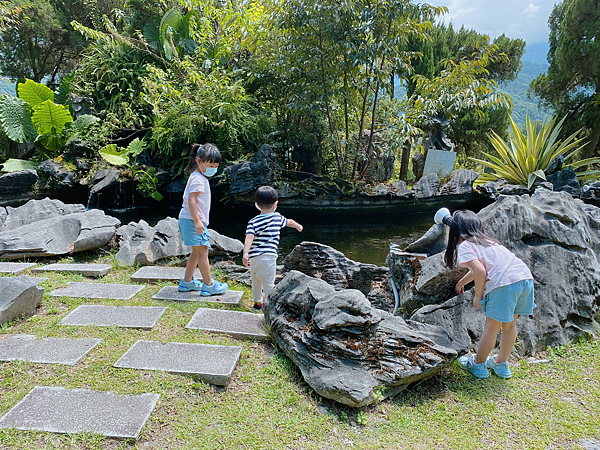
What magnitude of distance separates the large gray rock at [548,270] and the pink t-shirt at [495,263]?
572 millimetres

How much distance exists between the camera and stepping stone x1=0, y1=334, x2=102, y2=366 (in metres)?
2.63

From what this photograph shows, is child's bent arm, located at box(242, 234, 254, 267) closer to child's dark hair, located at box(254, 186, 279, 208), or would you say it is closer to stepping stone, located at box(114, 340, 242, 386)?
child's dark hair, located at box(254, 186, 279, 208)

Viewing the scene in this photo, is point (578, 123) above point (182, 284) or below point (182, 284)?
above

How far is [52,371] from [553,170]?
11147mm

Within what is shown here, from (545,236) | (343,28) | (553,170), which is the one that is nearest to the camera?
(545,236)

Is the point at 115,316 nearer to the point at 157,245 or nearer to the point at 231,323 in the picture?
the point at 231,323

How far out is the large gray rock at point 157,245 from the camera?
4.88 metres

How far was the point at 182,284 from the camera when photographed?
4047 mm

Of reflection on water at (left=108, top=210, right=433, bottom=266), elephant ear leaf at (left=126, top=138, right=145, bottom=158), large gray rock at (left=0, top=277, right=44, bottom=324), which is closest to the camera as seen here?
large gray rock at (left=0, top=277, right=44, bottom=324)

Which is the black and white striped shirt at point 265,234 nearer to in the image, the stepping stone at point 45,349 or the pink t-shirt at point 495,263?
the stepping stone at point 45,349

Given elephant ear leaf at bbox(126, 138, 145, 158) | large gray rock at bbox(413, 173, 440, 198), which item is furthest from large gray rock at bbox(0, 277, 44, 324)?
large gray rock at bbox(413, 173, 440, 198)

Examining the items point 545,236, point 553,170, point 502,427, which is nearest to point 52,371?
point 502,427

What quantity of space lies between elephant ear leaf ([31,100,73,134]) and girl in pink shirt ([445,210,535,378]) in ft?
39.5

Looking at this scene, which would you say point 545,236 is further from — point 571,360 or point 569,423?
point 569,423
